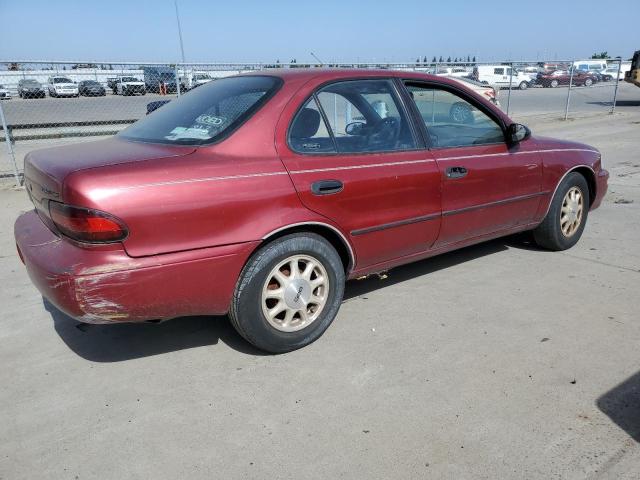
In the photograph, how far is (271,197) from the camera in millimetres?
2842

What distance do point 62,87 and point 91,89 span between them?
6.73ft

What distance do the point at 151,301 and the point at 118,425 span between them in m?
0.60

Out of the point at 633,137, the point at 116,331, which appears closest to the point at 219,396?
the point at 116,331

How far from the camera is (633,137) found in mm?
12297

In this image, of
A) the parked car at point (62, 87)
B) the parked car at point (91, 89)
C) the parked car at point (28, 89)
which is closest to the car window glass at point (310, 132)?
the parked car at point (28, 89)

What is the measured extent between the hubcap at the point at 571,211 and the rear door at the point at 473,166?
0.49 meters

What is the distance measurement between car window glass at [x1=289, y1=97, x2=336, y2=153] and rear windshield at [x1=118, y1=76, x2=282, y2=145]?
22 cm

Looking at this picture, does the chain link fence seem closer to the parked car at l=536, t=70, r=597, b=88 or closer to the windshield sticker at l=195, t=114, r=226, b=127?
the windshield sticker at l=195, t=114, r=226, b=127

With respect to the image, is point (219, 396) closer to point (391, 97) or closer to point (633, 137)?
point (391, 97)

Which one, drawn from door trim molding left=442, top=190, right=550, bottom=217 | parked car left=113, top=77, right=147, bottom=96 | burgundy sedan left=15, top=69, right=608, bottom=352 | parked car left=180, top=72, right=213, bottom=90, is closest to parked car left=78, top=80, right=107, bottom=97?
parked car left=113, top=77, right=147, bottom=96

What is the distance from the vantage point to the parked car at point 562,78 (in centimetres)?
4134

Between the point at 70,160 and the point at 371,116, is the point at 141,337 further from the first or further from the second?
the point at 371,116

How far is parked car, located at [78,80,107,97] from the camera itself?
21859 millimetres

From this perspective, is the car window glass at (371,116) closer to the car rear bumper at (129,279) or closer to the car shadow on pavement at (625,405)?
the car rear bumper at (129,279)
